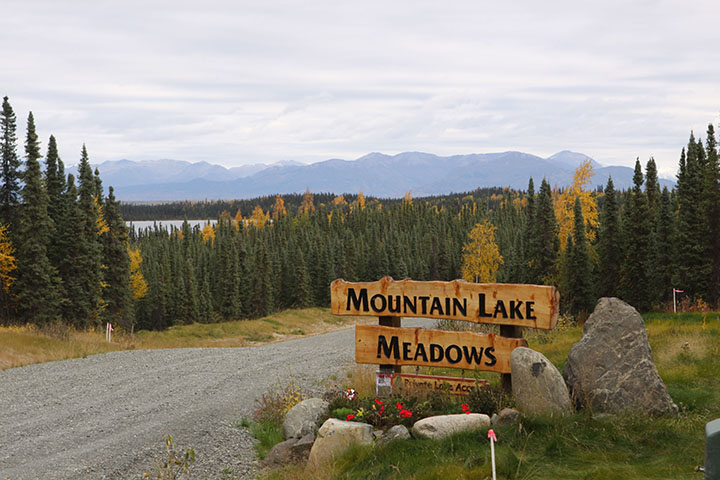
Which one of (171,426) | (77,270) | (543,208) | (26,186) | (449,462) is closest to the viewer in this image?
(449,462)

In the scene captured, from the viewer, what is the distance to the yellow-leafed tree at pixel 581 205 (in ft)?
167

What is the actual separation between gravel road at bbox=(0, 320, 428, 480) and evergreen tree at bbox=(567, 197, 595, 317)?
106 feet

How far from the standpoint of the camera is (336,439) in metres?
8.48

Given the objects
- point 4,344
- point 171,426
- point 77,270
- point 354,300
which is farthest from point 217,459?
point 77,270

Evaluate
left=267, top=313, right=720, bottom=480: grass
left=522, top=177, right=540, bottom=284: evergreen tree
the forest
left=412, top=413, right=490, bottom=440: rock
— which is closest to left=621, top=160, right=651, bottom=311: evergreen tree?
the forest

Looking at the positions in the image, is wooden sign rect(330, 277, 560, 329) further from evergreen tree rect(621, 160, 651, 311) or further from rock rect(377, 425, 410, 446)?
evergreen tree rect(621, 160, 651, 311)

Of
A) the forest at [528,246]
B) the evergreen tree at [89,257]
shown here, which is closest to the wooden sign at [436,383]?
the forest at [528,246]

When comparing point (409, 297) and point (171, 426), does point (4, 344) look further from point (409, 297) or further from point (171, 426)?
point (409, 297)

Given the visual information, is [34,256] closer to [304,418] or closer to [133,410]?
[133,410]

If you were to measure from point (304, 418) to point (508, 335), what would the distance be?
13.1 feet

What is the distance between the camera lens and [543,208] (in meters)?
52.5

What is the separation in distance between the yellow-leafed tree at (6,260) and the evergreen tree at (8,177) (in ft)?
3.36

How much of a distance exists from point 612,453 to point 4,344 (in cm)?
2075

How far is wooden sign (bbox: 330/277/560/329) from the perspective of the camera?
9516mm
